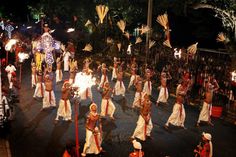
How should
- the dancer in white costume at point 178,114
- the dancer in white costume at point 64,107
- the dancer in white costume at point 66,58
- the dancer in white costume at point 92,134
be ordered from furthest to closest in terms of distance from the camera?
the dancer in white costume at point 66,58, the dancer in white costume at point 64,107, the dancer in white costume at point 178,114, the dancer in white costume at point 92,134

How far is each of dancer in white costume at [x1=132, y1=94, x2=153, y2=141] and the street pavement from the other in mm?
329

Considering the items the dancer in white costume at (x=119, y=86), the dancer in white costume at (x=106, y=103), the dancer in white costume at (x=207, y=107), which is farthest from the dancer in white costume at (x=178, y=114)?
the dancer in white costume at (x=119, y=86)

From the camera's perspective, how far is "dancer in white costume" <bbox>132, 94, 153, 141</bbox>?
13.8 metres

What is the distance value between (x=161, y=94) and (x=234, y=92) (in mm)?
3575

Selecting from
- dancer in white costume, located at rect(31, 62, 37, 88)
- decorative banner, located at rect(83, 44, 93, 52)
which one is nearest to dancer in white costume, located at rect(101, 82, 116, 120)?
dancer in white costume, located at rect(31, 62, 37, 88)

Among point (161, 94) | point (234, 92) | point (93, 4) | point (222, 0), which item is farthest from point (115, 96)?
point (93, 4)

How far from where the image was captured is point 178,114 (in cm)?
1574

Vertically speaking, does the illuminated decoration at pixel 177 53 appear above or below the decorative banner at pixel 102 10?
below

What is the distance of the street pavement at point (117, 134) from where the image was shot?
43.4 feet

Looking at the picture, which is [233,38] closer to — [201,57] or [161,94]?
[201,57]

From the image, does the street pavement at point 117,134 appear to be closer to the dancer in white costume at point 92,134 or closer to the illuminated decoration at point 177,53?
the dancer in white costume at point 92,134

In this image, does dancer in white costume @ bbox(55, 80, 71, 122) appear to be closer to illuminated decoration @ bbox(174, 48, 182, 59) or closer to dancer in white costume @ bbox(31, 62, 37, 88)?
dancer in white costume @ bbox(31, 62, 37, 88)

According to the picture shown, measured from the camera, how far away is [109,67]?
30.4 metres

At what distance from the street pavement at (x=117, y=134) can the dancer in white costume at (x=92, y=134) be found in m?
0.48
